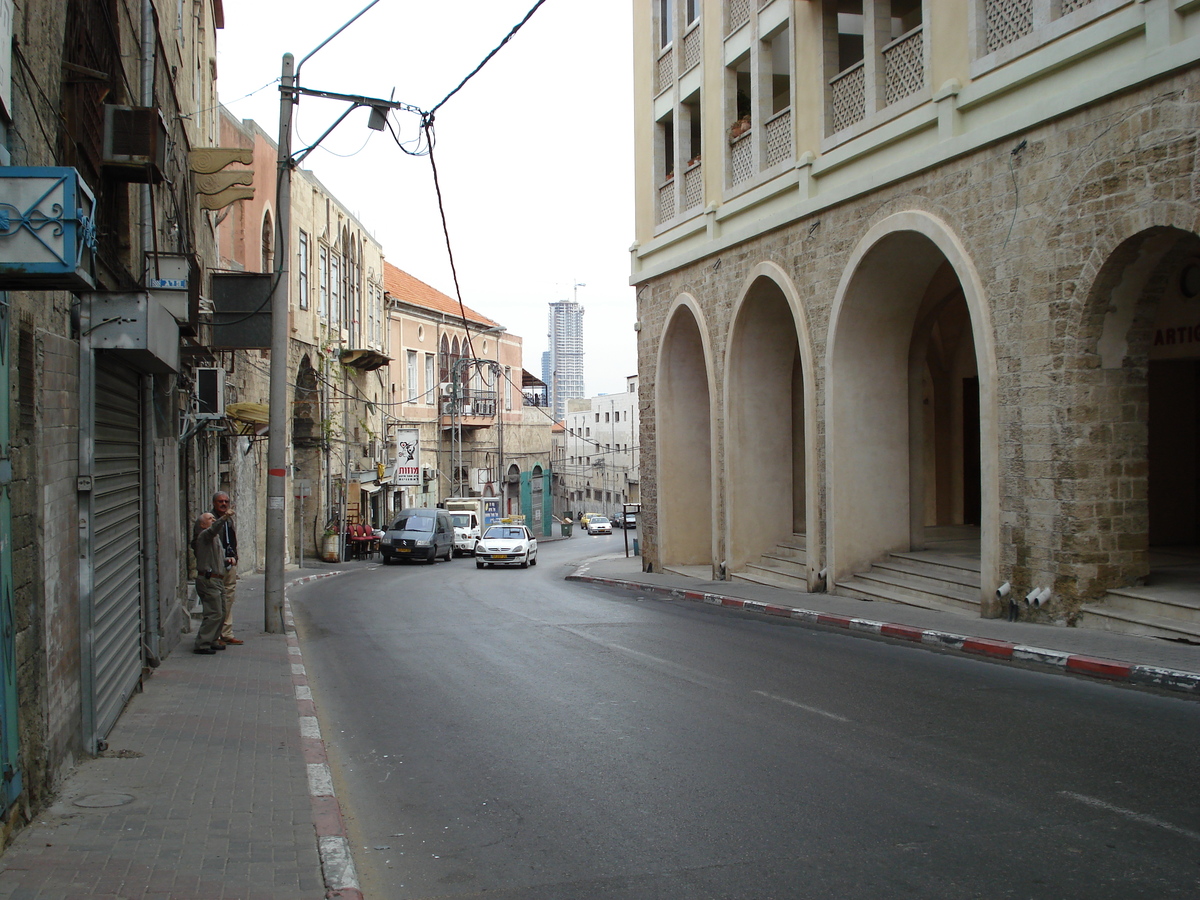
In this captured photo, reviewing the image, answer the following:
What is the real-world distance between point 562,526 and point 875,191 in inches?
2296

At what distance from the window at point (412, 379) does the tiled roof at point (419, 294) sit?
2.58 metres

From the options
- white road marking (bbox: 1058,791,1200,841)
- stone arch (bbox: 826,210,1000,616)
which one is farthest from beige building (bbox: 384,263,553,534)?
white road marking (bbox: 1058,791,1200,841)

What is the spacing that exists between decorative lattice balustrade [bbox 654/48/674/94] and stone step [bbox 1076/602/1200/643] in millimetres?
17016

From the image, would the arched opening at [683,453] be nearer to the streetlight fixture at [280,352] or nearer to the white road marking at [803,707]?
the streetlight fixture at [280,352]

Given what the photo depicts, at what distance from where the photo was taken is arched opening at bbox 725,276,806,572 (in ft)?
72.4

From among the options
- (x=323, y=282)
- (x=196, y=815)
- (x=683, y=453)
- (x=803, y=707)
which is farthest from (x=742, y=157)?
(x=323, y=282)

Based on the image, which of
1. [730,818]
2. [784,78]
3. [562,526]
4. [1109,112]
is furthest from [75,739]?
[562,526]

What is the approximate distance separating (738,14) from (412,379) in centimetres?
3389

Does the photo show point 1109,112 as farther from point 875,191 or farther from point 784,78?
point 784,78

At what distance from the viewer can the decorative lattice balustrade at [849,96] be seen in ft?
56.9

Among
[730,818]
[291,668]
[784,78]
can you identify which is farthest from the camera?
[784,78]

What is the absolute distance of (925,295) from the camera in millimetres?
20656

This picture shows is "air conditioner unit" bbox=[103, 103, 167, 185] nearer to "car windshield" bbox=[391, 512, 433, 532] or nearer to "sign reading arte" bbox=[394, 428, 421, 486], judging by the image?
"car windshield" bbox=[391, 512, 433, 532]

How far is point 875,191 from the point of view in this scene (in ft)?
54.5
